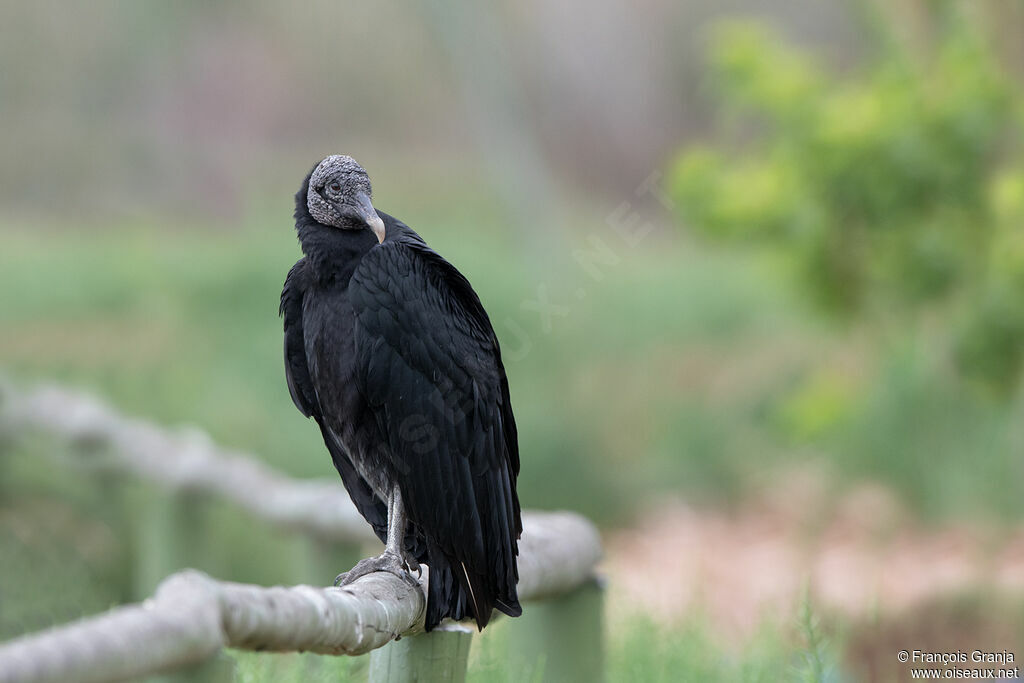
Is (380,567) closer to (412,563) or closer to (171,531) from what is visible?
(412,563)

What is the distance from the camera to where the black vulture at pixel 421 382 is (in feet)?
6.03

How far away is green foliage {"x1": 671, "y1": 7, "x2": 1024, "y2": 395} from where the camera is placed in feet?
13.4

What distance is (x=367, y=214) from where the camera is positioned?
6.04 ft

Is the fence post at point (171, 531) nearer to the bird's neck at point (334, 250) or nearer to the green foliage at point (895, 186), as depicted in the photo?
the bird's neck at point (334, 250)

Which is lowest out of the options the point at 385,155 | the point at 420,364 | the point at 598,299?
the point at 420,364

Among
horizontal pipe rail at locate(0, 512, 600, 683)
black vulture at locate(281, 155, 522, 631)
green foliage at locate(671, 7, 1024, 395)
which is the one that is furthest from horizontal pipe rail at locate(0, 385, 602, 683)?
green foliage at locate(671, 7, 1024, 395)

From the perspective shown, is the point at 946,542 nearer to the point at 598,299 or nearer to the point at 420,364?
the point at 598,299

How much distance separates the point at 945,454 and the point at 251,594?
5.14 m

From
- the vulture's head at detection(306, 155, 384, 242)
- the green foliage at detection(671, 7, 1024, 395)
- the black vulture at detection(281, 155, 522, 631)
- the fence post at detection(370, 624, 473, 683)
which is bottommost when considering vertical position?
the fence post at detection(370, 624, 473, 683)

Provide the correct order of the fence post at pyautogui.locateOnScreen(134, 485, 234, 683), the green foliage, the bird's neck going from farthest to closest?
1. the green foliage
2. the fence post at pyautogui.locateOnScreen(134, 485, 234, 683)
3. the bird's neck

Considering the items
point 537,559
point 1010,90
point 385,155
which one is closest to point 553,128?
point 385,155

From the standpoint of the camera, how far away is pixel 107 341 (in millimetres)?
6484

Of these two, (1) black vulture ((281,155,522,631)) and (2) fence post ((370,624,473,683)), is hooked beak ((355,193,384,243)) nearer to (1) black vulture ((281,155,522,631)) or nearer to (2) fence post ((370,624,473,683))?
(1) black vulture ((281,155,522,631))

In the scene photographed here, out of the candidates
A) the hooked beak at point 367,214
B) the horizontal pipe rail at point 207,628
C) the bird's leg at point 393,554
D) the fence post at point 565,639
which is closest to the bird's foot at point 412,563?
the bird's leg at point 393,554
